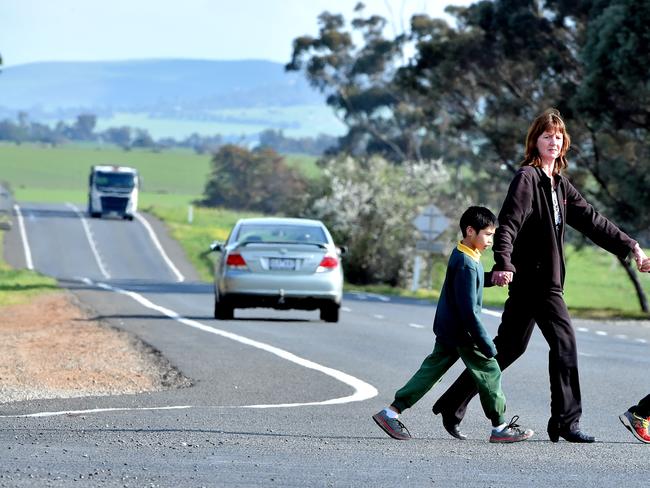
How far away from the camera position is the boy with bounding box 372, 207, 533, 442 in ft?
32.4

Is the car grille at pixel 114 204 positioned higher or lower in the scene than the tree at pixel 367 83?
lower

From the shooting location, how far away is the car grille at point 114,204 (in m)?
97.2

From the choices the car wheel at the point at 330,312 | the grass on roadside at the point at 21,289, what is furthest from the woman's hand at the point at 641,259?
the grass on roadside at the point at 21,289

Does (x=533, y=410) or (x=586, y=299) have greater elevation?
(x=533, y=410)

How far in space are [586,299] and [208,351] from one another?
62.2 meters

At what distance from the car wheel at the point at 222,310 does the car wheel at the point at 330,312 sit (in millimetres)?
1399

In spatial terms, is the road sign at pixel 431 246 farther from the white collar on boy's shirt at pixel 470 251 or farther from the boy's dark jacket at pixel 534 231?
the white collar on boy's shirt at pixel 470 251

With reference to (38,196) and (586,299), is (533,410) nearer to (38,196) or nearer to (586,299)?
(586,299)

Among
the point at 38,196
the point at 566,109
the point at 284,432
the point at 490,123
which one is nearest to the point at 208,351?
the point at 284,432

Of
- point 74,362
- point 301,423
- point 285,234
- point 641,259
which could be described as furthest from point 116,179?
point 641,259

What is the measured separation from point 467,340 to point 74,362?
27.1 feet

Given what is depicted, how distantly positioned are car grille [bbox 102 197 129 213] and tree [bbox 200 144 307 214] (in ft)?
118

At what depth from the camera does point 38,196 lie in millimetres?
152625

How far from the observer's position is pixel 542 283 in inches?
400
